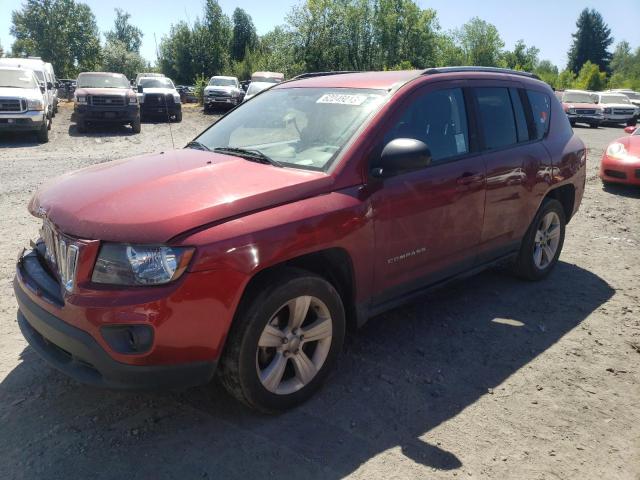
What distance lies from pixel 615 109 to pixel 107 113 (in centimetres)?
2347

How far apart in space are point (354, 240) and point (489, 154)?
5.45 feet

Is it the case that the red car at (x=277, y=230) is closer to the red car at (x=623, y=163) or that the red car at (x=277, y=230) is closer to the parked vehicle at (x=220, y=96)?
the red car at (x=623, y=163)

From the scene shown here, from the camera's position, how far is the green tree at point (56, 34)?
6438cm

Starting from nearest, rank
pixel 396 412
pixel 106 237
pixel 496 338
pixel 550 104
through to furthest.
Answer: pixel 106 237
pixel 396 412
pixel 496 338
pixel 550 104

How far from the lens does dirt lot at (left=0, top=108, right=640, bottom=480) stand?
2639 mm

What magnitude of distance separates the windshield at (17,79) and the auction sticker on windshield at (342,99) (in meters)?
14.5

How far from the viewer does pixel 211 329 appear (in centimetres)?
261

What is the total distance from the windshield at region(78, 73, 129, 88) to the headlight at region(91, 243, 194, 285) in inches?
711

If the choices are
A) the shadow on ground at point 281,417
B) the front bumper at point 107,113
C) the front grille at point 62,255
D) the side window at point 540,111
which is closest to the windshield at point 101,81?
the front bumper at point 107,113

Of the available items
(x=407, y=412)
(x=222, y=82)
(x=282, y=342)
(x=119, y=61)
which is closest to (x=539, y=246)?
(x=407, y=412)

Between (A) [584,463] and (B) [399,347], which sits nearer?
(A) [584,463]

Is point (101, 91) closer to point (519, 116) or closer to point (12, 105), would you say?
point (12, 105)

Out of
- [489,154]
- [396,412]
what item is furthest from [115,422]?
[489,154]

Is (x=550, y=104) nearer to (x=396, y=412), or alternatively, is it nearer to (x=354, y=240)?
(x=354, y=240)
